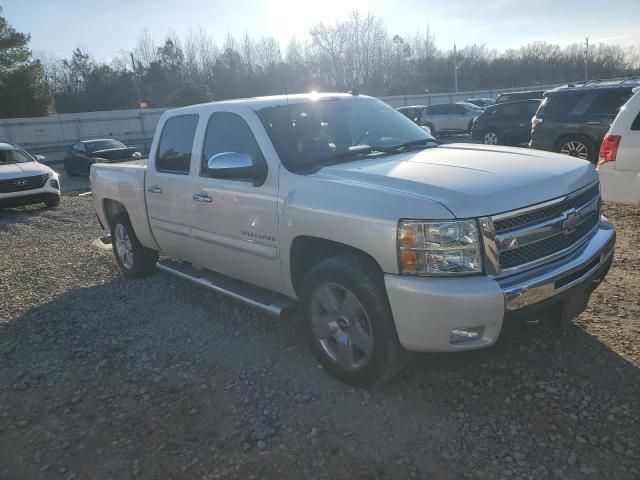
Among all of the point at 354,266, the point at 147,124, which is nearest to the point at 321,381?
the point at 354,266

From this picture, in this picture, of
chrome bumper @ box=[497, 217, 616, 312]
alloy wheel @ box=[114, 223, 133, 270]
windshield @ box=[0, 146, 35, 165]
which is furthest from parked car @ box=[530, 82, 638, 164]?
windshield @ box=[0, 146, 35, 165]

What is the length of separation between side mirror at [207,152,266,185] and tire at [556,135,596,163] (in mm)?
8667

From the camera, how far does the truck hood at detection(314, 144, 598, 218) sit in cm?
288

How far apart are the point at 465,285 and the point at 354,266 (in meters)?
0.69

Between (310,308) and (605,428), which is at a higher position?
(310,308)

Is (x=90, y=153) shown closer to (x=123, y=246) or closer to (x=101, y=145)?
(x=101, y=145)

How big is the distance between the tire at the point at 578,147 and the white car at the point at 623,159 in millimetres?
4126

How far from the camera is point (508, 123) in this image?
53.0 feet

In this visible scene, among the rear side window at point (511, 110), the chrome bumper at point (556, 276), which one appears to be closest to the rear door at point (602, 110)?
the rear side window at point (511, 110)

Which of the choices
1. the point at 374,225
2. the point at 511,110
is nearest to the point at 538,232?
the point at 374,225

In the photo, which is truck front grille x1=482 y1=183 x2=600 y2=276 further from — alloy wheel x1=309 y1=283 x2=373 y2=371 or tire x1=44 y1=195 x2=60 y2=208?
tire x1=44 y1=195 x2=60 y2=208

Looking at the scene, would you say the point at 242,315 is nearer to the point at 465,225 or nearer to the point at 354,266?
the point at 354,266

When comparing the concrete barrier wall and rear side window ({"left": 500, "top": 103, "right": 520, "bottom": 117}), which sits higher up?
the concrete barrier wall

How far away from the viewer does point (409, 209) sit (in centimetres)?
287
